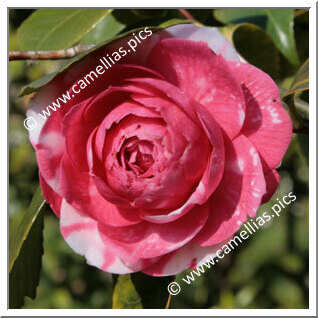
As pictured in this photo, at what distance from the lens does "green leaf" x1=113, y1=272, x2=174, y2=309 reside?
2.36 ft

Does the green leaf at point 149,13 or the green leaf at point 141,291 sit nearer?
the green leaf at point 141,291

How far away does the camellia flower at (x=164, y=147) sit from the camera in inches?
22.8

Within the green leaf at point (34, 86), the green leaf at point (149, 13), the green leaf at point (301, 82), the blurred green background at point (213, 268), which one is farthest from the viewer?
the blurred green background at point (213, 268)

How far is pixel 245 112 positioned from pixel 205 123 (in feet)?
0.21

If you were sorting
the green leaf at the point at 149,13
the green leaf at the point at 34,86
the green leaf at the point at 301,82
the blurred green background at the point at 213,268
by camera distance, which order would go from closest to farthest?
the green leaf at the point at 34,86, the green leaf at the point at 301,82, the green leaf at the point at 149,13, the blurred green background at the point at 213,268

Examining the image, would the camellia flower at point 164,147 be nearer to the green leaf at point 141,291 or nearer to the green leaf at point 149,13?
the green leaf at point 141,291

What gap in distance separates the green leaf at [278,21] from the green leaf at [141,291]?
0.46 metres

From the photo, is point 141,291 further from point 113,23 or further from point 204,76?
point 113,23

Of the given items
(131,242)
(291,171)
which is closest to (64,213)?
(131,242)

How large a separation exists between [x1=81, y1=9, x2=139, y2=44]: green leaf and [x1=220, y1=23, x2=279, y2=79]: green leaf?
0.16m

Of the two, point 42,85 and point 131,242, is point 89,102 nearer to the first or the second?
point 42,85

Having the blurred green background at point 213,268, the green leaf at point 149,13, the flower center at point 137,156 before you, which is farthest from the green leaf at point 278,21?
the blurred green background at point 213,268

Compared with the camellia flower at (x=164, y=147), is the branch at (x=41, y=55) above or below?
above

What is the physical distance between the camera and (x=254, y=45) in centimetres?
90
